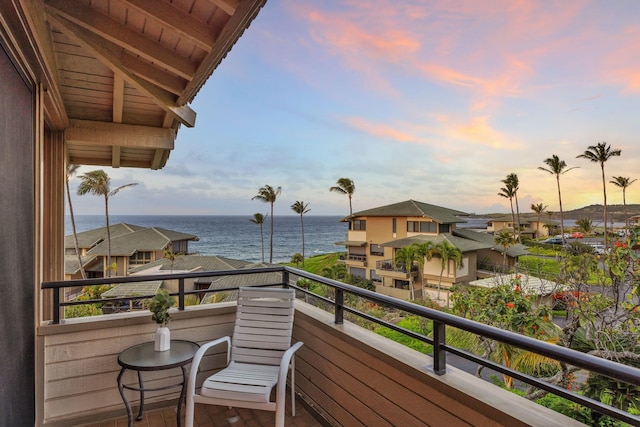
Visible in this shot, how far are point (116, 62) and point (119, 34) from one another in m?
0.35

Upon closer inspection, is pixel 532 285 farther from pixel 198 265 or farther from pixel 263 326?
pixel 198 265

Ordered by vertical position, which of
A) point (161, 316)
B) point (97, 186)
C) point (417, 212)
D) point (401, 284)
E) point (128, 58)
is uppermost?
point (97, 186)

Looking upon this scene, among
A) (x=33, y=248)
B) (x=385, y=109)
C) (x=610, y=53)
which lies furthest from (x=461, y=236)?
(x=33, y=248)

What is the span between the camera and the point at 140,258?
22234 mm

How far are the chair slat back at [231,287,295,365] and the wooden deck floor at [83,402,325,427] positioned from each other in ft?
1.46

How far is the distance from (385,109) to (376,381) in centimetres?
1403

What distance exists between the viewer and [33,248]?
2273 millimetres

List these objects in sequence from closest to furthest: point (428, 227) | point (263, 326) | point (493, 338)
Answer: point (493, 338)
point (263, 326)
point (428, 227)

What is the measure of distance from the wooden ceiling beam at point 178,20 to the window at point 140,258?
23.0 metres

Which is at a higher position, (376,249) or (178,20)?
(178,20)

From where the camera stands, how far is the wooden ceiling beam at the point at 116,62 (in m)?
2.06

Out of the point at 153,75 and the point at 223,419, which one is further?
the point at 223,419

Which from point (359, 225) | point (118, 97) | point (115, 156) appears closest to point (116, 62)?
point (118, 97)

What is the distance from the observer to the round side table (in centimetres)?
242
